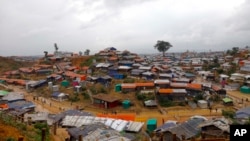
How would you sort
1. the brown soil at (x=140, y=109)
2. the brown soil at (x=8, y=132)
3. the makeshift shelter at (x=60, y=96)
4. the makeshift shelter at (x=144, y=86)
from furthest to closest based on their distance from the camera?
the makeshift shelter at (x=60, y=96) → the makeshift shelter at (x=144, y=86) → the brown soil at (x=140, y=109) → the brown soil at (x=8, y=132)

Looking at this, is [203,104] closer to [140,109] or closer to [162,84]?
[162,84]

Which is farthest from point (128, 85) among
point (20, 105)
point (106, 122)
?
point (106, 122)

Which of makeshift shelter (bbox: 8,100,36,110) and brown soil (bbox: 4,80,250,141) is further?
brown soil (bbox: 4,80,250,141)

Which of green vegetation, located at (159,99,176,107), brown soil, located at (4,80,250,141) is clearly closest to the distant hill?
brown soil, located at (4,80,250,141)

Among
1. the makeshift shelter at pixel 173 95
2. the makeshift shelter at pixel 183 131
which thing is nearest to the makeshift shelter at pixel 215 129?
the makeshift shelter at pixel 183 131

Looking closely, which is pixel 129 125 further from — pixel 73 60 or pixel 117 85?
pixel 73 60

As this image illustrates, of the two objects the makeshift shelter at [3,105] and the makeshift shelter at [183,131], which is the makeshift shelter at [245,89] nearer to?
the makeshift shelter at [183,131]

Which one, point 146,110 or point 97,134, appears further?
point 146,110

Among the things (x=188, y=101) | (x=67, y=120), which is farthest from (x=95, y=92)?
(x=67, y=120)

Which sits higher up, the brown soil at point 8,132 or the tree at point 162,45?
the tree at point 162,45

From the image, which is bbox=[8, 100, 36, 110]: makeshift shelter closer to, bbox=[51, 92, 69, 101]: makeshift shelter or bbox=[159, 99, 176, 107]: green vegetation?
bbox=[51, 92, 69, 101]: makeshift shelter

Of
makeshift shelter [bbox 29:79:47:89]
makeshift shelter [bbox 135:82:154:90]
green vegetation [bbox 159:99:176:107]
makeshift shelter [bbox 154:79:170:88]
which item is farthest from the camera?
makeshift shelter [bbox 29:79:47:89]

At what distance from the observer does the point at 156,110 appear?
1626 inches

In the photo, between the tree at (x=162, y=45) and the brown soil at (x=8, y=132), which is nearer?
the brown soil at (x=8, y=132)
